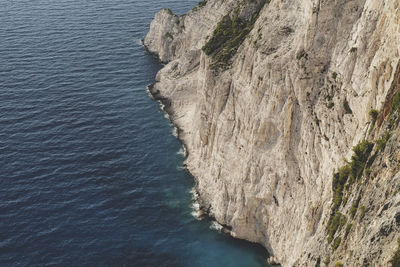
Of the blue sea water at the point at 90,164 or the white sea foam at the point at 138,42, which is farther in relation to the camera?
the white sea foam at the point at 138,42

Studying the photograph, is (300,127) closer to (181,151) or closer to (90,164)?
(181,151)

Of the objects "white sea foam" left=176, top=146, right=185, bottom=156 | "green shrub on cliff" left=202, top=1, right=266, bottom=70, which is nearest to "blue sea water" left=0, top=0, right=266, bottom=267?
"white sea foam" left=176, top=146, right=185, bottom=156

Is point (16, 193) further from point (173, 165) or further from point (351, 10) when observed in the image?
point (351, 10)

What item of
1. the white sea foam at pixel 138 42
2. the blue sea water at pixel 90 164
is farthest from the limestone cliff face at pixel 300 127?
the white sea foam at pixel 138 42

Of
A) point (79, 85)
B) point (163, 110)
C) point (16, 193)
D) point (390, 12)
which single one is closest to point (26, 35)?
point (79, 85)

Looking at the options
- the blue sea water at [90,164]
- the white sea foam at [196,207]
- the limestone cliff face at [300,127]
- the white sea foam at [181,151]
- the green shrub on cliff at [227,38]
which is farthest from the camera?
the white sea foam at [181,151]

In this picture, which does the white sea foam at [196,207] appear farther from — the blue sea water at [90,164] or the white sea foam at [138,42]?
the white sea foam at [138,42]

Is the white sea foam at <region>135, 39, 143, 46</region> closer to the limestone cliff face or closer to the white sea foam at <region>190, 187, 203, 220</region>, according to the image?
the limestone cliff face
